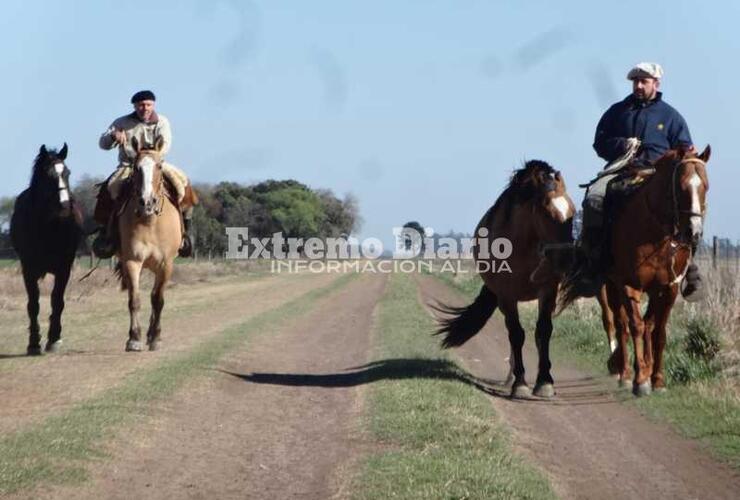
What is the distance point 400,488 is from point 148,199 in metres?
8.14

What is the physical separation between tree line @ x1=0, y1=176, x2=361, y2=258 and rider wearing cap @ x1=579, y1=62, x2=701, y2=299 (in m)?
58.6

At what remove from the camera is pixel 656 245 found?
1222 cm

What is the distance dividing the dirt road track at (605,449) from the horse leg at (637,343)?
0.94 ft

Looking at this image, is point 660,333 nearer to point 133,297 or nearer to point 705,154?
point 705,154

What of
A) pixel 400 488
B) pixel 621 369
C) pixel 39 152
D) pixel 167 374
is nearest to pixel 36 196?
pixel 39 152

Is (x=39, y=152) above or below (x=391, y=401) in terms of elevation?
above

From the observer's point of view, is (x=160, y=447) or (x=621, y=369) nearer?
(x=160, y=447)

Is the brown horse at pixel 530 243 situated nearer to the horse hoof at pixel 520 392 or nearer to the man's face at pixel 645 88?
the horse hoof at pixel 520 392

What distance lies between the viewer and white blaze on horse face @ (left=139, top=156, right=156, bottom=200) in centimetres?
1463

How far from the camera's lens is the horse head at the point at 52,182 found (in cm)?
1514

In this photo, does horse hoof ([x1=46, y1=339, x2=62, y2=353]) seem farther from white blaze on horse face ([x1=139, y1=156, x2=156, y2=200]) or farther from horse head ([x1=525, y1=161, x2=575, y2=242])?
horse head ([x1=525, y1=161, x2=575, y2=242])

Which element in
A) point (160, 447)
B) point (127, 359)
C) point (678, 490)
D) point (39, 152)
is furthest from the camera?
point (39, 152)

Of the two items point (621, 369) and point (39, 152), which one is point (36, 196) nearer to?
point (39, 152)

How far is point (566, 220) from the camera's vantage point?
12391mm
